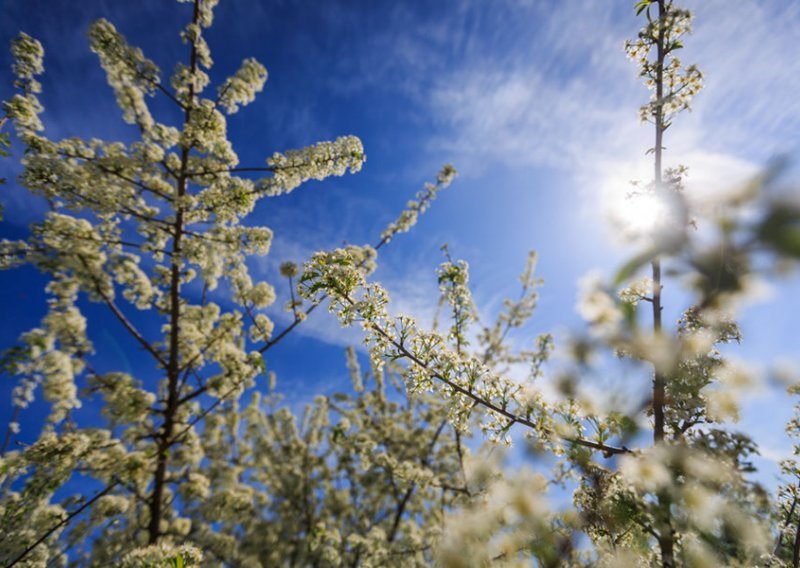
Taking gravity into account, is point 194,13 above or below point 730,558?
above

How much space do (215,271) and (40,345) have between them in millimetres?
2725

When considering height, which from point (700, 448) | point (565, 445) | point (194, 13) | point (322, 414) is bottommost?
point (700, 448)

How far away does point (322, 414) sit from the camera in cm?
1432

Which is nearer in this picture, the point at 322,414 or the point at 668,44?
the point at 668,44

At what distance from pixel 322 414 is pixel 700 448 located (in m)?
14.2

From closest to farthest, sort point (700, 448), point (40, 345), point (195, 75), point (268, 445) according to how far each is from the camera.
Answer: point (700, 448)
point (40, 345)
point (195, 75)
point (268, 445)

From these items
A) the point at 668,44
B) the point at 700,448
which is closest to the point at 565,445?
the point at 700,448

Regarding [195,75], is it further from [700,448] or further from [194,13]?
[700,448]

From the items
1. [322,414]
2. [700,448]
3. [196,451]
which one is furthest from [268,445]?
[700,448]

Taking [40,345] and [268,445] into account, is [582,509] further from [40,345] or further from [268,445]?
[268,445]

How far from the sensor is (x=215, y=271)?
685 centimetres

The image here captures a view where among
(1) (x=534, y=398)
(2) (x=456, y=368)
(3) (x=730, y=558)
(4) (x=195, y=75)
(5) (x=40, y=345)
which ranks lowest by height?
(3) (x=730, y=558)

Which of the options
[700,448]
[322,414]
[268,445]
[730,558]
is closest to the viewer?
[730,558]

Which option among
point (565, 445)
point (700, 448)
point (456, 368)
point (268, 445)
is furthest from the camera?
point (268, 445)
